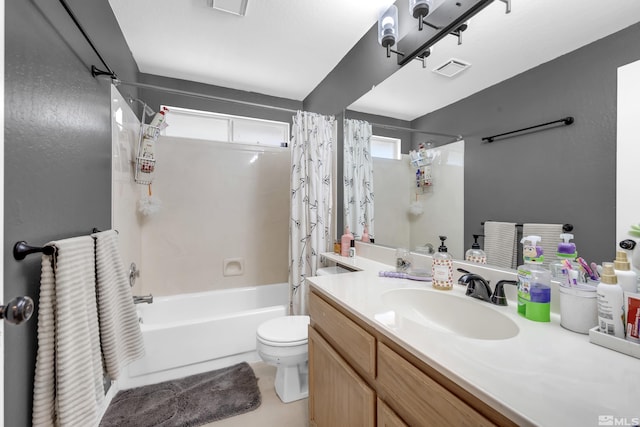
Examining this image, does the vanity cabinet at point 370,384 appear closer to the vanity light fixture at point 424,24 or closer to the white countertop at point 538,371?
the white countertop at point 538,371

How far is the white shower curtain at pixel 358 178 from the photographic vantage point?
197 cm

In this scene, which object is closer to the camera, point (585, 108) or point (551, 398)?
point (551, 398)

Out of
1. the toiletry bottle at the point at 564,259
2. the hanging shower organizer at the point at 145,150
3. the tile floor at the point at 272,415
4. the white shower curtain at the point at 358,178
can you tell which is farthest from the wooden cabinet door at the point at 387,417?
the hanging shower organizer at the point at 145,150

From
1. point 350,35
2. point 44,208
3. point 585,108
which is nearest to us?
point 585,108

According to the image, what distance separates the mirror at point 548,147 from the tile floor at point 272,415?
1283 millimetres

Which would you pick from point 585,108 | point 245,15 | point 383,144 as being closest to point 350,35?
point 245,15

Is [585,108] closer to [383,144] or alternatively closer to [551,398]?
[551,398]

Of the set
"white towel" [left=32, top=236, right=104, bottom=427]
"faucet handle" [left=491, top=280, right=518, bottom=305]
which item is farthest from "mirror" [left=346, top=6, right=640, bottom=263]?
"white towel" [left=32, top=236, right=104, bottom=427]

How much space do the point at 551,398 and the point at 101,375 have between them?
1413 millimetres

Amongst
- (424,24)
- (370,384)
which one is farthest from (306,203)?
(370,384)

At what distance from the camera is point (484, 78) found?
1134mm

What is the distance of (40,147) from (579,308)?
1.83 m

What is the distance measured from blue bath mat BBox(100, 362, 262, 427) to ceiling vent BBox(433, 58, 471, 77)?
2.16m

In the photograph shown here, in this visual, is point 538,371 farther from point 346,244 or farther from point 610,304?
point 346,244
